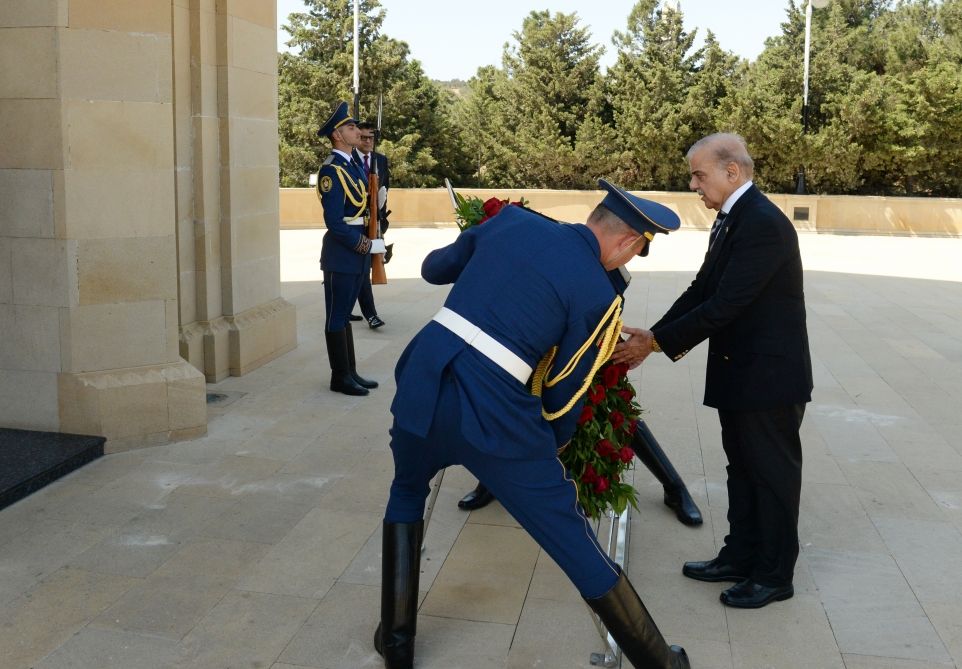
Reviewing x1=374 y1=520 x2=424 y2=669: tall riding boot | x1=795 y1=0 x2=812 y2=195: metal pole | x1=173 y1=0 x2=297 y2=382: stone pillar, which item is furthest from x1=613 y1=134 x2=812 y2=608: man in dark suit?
x1=795 y1=0 x2=812 y2=195: metal pole

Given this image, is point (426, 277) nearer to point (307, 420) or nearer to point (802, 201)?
point (307, 420)

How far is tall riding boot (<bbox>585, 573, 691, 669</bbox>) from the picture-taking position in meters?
3.29

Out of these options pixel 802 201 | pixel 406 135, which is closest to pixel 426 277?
pixel 802 201

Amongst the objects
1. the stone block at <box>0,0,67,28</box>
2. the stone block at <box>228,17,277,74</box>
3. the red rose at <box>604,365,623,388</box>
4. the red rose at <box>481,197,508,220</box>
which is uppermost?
the stone block at <box>228,17,277,74</box>

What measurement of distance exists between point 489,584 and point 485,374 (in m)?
1.52

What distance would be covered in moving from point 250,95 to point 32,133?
261cm

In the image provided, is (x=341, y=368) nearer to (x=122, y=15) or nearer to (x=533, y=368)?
(x=122, y=15)

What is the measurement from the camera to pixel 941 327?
10953 mm

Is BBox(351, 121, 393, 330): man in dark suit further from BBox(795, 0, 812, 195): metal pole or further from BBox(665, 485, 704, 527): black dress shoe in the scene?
BBox(795, 0, 812, 195): metal pole

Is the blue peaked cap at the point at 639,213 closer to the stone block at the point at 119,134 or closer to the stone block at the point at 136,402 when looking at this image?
the stone block at the point at 119,134

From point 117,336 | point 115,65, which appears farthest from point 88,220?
point 115,65

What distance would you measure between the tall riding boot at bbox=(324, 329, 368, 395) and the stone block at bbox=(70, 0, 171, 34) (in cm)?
245

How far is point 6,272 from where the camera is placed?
5.98m

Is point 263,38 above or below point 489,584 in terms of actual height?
above
